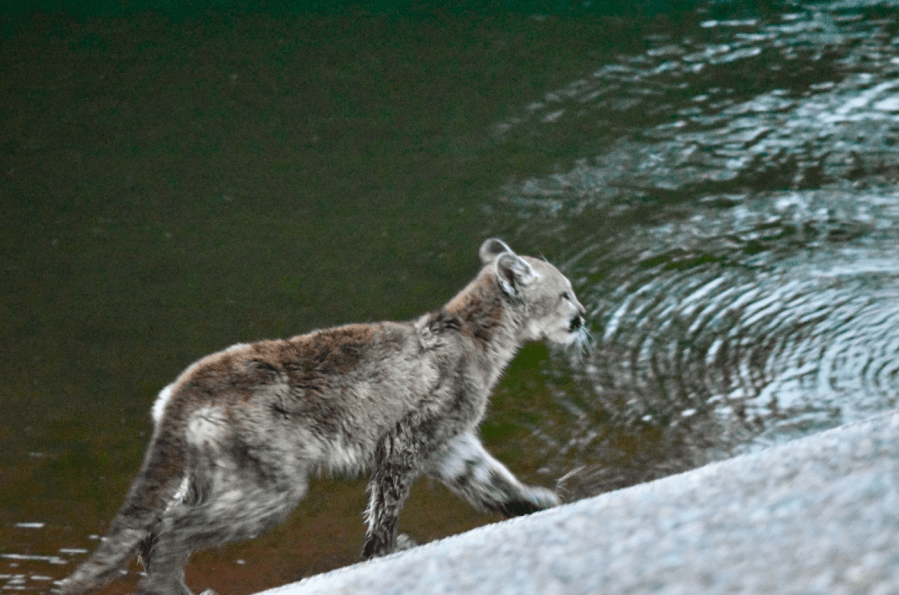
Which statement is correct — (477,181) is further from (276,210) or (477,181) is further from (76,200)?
(76,200)

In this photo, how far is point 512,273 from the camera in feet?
19.0

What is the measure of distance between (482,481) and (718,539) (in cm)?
215

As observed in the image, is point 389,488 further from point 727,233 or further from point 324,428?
point 727,233

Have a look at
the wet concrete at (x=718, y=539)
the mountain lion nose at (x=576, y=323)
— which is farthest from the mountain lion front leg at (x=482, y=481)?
the mountain lion nose at (x=576, y=323)

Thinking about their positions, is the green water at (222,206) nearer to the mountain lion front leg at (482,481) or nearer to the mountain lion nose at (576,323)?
the mountain lion front leg at (482,481)

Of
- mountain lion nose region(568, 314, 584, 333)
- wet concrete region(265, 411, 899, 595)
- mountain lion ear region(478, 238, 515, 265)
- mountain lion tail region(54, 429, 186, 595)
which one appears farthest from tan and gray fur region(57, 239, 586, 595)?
wet concrete region(265, 411, 899, 595)

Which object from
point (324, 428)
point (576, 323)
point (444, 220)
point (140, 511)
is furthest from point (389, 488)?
point (444, 220)

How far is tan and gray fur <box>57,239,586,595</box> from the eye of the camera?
451cm

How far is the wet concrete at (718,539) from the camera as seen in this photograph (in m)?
2.79

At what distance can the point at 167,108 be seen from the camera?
1076cm

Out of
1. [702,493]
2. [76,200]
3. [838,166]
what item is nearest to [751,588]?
[702,493]

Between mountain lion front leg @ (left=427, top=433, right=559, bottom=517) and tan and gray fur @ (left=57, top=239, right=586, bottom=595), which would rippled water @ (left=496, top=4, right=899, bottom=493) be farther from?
tan and gray fur @ (left=57, top=239, right=586, bottom=595)

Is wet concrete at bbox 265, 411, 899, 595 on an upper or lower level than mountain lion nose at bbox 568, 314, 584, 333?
upper

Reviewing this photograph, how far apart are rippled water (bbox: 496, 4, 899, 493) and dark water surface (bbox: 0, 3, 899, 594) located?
0.9 inches
